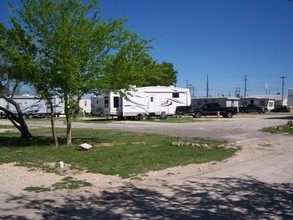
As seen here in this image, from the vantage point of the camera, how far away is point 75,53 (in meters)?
15.2

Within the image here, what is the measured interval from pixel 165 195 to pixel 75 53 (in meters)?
8.37

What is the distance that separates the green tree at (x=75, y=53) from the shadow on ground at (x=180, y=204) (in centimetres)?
686

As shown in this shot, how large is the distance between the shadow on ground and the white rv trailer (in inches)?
1164

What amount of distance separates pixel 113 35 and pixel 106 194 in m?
8.74

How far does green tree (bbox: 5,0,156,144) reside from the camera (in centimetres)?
1479

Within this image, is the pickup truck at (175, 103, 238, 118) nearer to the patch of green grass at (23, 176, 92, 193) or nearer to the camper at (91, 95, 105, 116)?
the camper at (91, 95, 105, 116)

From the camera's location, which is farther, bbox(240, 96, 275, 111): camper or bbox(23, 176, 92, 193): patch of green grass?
bbox(240, 96, 275, 111): camper

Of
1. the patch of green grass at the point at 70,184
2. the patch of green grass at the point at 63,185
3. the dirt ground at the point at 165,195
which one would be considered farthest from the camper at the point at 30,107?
the patch of green grass at the point at 63,185

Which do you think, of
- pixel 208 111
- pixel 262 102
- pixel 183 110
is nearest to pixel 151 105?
pixel 183 110

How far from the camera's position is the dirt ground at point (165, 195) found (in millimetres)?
6863

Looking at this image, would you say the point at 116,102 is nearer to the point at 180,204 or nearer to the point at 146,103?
the point at 146,103

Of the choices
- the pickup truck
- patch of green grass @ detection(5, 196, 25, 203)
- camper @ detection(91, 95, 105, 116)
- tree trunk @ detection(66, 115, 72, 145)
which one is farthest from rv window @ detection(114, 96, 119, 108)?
patch of green grass @ detection(5, 196, 25, 203)

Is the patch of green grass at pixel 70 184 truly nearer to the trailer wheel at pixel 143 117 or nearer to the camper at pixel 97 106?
the trailer wheel at pixel 143 117

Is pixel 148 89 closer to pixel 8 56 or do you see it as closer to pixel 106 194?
pixel 8 56
